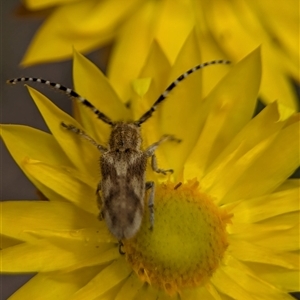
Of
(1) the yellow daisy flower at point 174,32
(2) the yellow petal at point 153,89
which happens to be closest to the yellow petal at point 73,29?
(1) the yellow daisy flower at point 174,32

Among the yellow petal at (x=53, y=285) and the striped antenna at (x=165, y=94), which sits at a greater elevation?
the striped antenna at (x=165, y=94)

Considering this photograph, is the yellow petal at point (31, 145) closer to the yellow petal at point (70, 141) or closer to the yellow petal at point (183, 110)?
the yellow petal at point (70, 141)

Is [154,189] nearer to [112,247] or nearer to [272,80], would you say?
[112,247]

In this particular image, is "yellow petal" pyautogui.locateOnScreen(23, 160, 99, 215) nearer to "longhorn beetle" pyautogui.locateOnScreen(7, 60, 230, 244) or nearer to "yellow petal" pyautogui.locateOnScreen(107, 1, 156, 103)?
"longhorn beetle" pyautogui.locateOnScreen(7, 60, 230, 244)

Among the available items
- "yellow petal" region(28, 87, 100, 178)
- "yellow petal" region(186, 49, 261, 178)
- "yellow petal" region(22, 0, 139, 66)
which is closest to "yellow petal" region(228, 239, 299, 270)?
"yellow petal" region(186, 49, 261, 178)

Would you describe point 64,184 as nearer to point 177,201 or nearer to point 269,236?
point 177,201

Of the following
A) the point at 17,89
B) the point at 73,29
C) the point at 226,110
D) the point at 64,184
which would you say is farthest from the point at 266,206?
the point at 17,89
